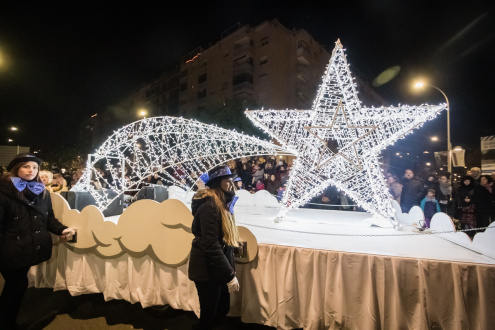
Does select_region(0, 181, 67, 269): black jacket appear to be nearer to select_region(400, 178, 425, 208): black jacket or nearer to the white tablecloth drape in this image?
the white tablecloth drape

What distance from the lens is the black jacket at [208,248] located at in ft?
6.02

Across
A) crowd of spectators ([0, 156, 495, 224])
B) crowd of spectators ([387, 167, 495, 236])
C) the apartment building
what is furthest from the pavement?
the apartment building

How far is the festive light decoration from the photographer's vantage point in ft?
11.8

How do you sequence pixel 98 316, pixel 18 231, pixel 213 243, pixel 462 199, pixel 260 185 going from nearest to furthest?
pixel 213 243 → pixel 18 231 → pixel 98 316 → pixel 462 199 → pixel 260 185

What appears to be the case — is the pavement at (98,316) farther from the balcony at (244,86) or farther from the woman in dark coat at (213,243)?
the balcony at (244,86)

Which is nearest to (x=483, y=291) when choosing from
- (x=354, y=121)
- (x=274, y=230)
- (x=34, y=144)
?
(x=274, y=230)

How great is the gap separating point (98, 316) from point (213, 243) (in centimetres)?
219

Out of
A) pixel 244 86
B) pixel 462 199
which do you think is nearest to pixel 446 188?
pixel 462 199

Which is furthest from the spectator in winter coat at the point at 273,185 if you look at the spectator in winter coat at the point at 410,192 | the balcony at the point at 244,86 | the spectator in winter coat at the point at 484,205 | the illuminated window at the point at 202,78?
the illuminated window at the point at 202,78

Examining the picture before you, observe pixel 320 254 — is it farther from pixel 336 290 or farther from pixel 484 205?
pixel 484 205

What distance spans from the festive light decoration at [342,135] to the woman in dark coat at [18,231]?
311cm

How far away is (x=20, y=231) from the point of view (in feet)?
7.54

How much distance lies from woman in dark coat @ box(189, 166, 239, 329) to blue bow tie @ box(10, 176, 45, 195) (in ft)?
6.01

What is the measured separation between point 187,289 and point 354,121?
3578 mm
